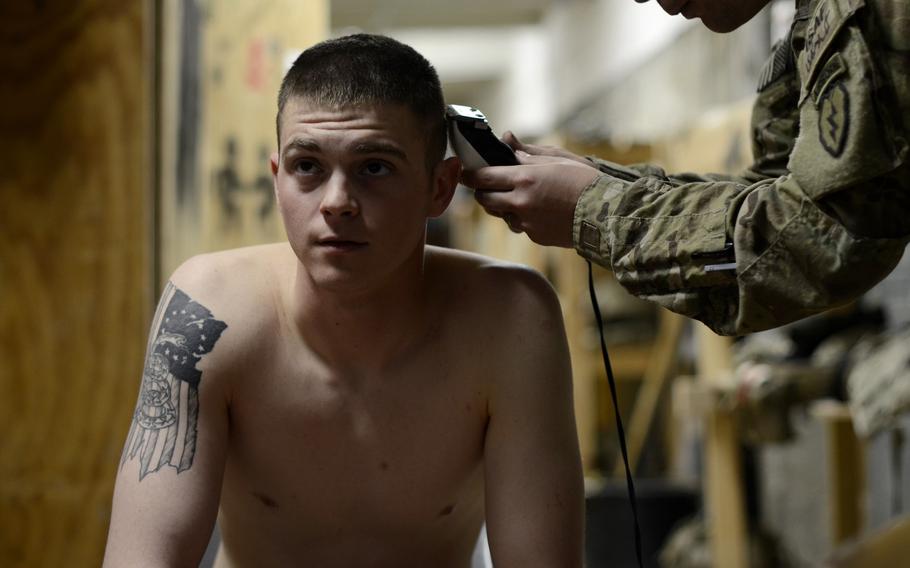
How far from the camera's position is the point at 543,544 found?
1.55 metres

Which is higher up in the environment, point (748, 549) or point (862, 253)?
point (862, 253)

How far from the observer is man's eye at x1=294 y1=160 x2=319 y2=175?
154cm

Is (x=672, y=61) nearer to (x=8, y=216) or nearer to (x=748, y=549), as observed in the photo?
(x=748, y=549)

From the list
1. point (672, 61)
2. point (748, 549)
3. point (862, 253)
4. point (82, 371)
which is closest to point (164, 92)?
point (82, 371)

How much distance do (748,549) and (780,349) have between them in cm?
95

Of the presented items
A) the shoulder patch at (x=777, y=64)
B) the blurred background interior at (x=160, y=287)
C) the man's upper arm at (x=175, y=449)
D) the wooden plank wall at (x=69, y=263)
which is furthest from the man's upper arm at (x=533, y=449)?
the wooden plank wall at (x=69, y=263)

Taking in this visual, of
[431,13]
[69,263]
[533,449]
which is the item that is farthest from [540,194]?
[431,13]

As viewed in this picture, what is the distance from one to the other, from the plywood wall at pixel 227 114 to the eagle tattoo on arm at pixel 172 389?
0.87 m

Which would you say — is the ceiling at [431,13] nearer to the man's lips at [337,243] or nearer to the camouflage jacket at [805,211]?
the man's lips at [337,243]

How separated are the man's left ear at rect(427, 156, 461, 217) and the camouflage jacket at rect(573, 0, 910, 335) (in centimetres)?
29

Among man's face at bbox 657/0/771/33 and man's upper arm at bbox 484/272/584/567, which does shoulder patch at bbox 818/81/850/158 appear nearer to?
man's face at bbox 657/0/771/33

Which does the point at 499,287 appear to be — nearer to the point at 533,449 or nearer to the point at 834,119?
the point at 533,449

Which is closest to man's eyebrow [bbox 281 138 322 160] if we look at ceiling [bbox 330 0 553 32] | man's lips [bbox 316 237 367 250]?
man's lips [bbox 316 237 367 250]

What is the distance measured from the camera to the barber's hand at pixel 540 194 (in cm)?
144
